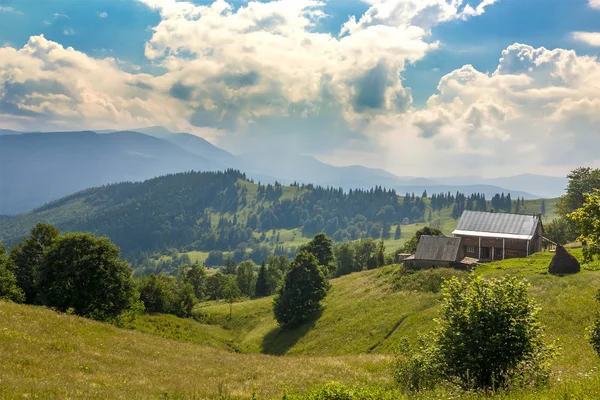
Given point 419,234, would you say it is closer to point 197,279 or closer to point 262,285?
Result: point 262,285

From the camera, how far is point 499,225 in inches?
3543

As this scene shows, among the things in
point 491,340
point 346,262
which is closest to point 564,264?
point 491,340

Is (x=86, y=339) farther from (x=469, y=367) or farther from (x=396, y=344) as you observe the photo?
(x=396, y=344)

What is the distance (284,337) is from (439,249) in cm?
3568

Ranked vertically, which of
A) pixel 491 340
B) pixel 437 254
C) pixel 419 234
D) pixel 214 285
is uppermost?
pixel 491 340

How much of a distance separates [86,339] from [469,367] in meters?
29.5

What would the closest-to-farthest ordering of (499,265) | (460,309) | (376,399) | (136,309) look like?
(376,399), (460,309), (136,309), (499,265)

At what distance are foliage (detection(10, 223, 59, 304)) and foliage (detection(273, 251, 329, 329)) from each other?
4316 cm

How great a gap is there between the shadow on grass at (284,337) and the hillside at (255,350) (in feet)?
1.18

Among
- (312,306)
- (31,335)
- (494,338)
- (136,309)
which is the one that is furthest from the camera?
(312,306)

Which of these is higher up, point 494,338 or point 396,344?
point 494,338

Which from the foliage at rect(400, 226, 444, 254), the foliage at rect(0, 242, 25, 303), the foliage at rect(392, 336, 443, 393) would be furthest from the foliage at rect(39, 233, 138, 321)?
the foliage at rect(400, 226, 444, 254)

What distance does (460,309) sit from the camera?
16750 millimetres

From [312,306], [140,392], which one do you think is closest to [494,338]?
[140,392]
